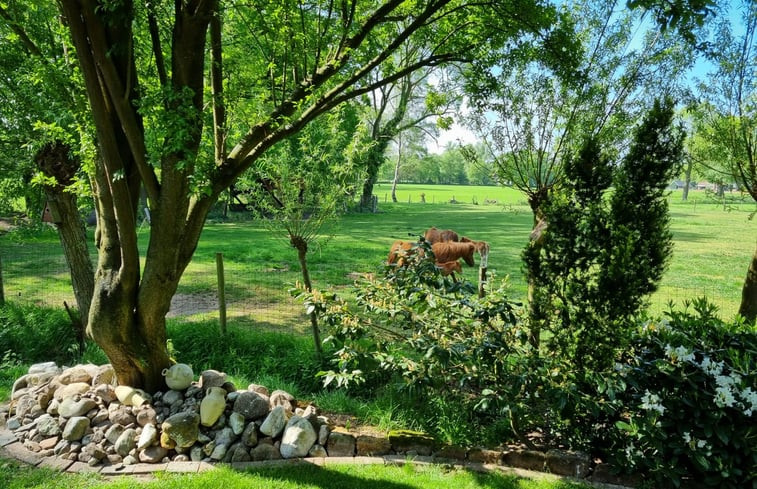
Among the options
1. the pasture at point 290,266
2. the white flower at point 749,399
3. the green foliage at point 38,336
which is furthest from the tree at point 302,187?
the white flower at point 749,399

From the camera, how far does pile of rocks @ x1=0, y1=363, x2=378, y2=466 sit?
3.53 m

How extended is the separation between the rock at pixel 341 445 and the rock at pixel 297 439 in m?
0.14

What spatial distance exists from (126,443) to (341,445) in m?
1.70

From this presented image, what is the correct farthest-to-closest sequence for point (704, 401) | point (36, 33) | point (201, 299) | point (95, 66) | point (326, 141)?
point (201, 299)
point (326, 141)
point (36, 33)
point (95, 66)
point (704, 401)

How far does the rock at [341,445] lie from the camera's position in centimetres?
358

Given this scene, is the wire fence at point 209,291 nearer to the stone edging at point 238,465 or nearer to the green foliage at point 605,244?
the stone edging at point 238,465

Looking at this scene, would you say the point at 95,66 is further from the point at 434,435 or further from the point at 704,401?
the point at 704,401

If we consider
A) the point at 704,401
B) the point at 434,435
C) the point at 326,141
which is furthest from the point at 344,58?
the point at 704,401

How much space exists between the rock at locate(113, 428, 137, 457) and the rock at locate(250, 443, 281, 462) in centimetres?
96

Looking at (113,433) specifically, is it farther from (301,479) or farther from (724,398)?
(724,398)

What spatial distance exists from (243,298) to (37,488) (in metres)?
5.45

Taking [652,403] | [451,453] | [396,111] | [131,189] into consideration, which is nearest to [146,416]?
[131,189]

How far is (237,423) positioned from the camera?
12.0 ft

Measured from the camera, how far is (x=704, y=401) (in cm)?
298
